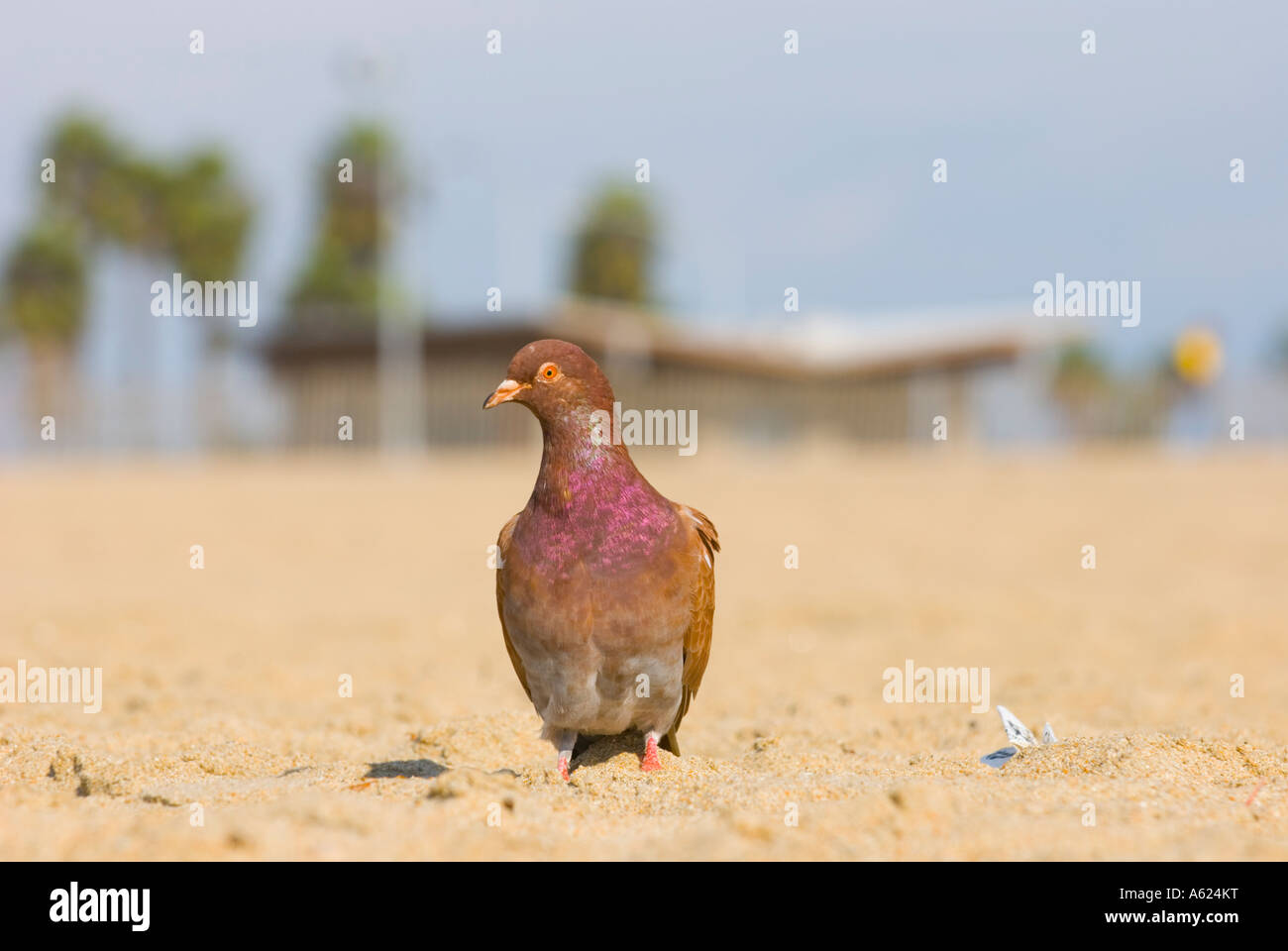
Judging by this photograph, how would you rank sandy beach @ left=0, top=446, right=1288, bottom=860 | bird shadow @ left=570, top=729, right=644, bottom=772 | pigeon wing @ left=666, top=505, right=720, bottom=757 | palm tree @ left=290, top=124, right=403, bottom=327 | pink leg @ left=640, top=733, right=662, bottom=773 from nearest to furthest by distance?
sandy beach @ left=0, top=446, right=1288, bottom=860, pigeon wing @ left=666, top=505, right=720, bottom=757, pink leg @ left=640, top=733, right=662, bottom=773, bird shadow @ left=570, top=729, right=644, bottom=772, palm tree @ left=290, top=124, right=403, bottom=327

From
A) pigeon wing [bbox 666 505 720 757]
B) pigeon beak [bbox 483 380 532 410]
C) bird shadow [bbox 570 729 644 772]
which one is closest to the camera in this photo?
pigeon beak [bbox 483 380 532 410]

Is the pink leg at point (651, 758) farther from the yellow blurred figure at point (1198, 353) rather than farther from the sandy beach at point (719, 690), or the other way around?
the yellow blurred figure at point (1198, 353)

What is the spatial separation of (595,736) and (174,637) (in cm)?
465

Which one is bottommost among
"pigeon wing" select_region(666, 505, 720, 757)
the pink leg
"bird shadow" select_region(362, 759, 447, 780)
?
"bird shadow" select_region(362, 759, 447, 780)

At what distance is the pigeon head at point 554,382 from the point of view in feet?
12.7

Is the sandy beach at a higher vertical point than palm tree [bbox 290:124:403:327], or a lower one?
lower

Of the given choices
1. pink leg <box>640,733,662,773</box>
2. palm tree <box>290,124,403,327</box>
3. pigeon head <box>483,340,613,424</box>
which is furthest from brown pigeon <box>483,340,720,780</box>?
palm tree <box>290,124,403,327</box>

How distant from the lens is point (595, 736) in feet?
15.1

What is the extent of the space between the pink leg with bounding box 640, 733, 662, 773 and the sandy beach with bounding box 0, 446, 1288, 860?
73mm

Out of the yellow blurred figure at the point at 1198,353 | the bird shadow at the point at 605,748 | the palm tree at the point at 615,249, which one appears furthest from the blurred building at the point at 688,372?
the bird shadow at the point at 605,748

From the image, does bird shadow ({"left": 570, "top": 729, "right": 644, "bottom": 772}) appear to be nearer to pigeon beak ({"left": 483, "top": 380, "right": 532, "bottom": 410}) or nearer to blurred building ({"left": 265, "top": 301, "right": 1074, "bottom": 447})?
pigeon beak ({"left": 483, "top": 380, "right": 532, "bottom": 410})

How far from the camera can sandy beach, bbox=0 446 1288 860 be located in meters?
3.24
